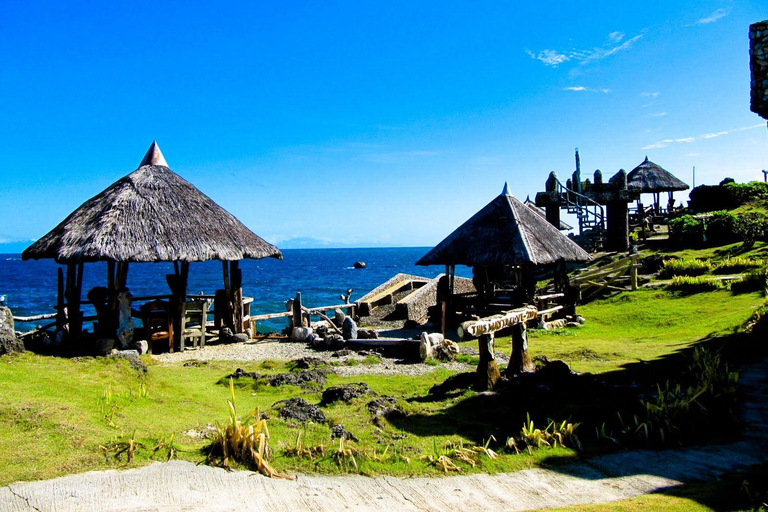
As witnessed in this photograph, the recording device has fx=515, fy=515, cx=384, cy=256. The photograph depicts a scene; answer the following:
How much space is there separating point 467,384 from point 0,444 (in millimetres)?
7690

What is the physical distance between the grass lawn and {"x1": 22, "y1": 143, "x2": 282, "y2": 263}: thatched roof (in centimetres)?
345

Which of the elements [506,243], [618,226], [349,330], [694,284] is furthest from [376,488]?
[618,226]

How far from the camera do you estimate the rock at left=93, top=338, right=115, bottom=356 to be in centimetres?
1455

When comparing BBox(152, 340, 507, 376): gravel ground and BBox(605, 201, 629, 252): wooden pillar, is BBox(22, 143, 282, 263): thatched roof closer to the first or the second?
BBox(152, 340, 507, 376): gravel ground

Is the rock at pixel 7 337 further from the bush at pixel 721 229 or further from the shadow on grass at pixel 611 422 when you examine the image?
the bush at pixel 721 229

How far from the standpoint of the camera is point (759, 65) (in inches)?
349

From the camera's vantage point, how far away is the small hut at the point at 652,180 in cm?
3878

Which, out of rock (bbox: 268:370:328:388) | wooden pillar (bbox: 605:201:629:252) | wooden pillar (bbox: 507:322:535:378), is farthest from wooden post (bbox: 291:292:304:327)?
wooden pillar (bbox: 605:201:629:252)

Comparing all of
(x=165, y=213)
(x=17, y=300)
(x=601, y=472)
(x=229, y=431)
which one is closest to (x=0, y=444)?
(x=229, y=431)

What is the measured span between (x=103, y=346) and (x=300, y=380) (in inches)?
270

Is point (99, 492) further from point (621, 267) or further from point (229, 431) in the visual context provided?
point (621, 267)

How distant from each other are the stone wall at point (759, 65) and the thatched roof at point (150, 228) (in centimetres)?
1365

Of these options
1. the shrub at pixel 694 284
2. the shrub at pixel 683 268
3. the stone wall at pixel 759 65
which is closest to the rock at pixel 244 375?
the stone wall at pixel 759 65

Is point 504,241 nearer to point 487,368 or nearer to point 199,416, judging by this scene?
point 487,368
